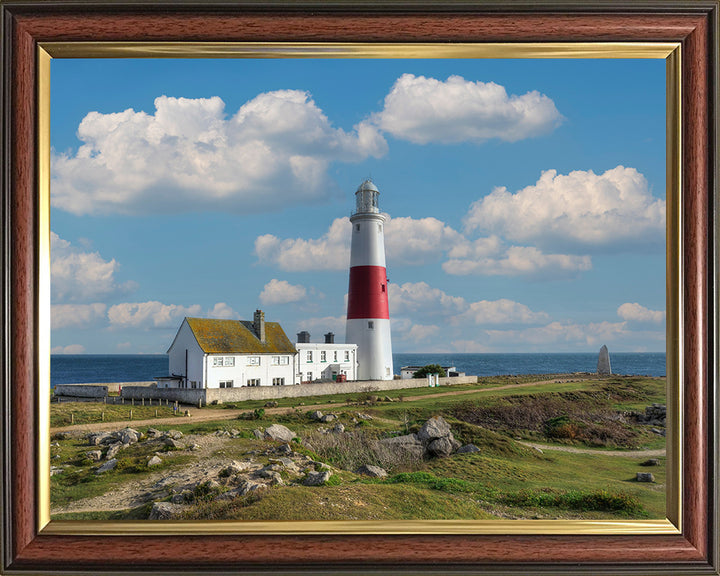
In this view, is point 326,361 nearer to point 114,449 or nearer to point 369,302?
point 369,302

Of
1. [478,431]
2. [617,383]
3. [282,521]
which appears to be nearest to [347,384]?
[478,431]

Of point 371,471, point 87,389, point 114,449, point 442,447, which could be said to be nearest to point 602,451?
point 442,447

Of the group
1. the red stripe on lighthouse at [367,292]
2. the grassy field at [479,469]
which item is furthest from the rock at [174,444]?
the red stripe on lighthouse at [367,292]

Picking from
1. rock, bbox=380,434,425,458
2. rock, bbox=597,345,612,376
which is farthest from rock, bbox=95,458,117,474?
rock, bbox=597,345,612,376

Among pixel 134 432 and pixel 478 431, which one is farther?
pixel 478 431

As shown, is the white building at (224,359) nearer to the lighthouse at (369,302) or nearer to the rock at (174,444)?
the lighthouse at (369,302)

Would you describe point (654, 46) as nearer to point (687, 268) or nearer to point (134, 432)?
point (687, 268)

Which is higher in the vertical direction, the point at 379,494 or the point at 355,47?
the point at 355,47
